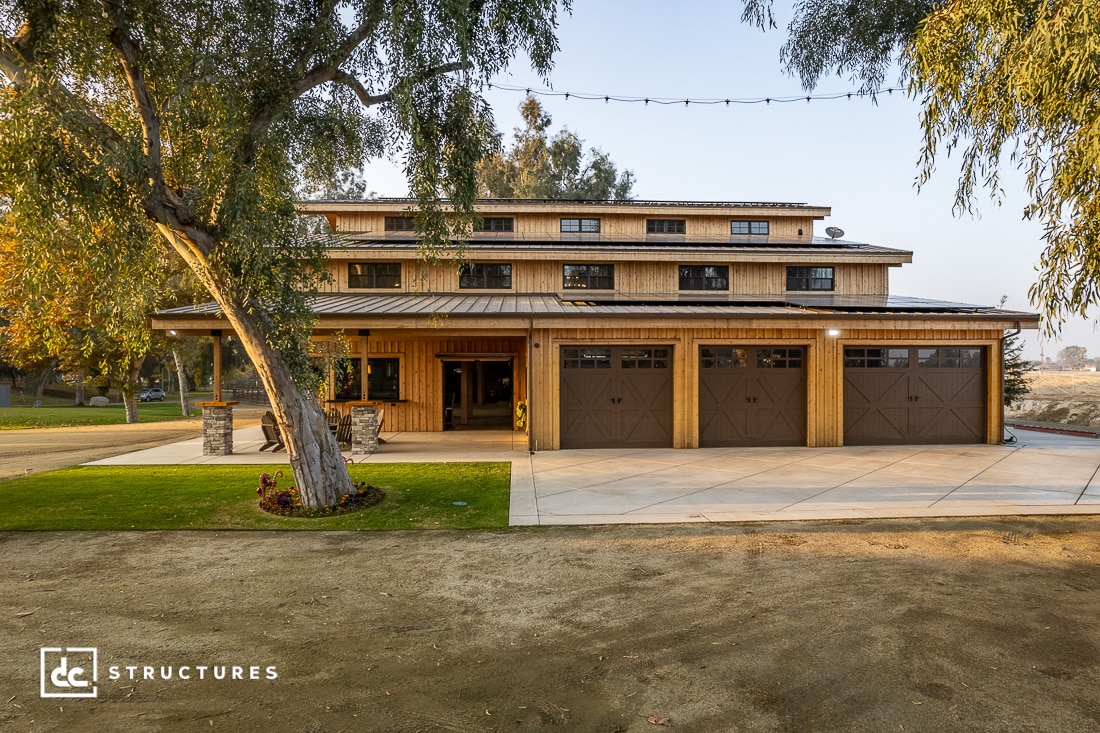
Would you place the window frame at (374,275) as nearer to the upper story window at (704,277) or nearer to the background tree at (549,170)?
the upper story window at (704,277)

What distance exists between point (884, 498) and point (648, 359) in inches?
262

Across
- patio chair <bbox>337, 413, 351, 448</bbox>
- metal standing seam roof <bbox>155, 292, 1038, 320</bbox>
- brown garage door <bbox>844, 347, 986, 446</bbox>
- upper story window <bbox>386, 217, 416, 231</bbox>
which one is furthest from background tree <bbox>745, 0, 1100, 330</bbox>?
upper story window <bbox>386, 217, 416, 231</bbox>

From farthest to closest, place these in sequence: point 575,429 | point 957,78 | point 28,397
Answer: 1. point 28,397
2. point 575,429
3. point 957,78

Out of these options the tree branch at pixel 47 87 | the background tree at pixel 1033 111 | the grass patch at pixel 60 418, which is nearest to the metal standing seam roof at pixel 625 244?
the tree branch at pixel 47 87

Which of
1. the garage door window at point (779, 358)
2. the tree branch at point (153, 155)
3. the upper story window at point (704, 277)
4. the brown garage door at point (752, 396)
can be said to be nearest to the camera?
the tree branch at point (153, 155)

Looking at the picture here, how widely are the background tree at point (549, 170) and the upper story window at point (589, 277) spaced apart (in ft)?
60.5

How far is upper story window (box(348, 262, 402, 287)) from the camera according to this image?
19688 mm

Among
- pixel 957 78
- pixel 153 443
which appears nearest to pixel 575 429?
pixel 957 78

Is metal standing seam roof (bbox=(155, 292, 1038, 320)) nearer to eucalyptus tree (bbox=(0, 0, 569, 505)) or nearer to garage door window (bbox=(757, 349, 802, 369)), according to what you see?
garage door window (bbox=(757, 349, 802, 369))

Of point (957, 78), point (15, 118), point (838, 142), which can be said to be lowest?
point (15, 118)

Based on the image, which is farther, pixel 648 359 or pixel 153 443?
pixel 153 443

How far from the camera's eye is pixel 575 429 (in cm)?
1431

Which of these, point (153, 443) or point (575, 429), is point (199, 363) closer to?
point (153, 443)

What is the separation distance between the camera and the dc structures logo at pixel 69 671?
3686mm
